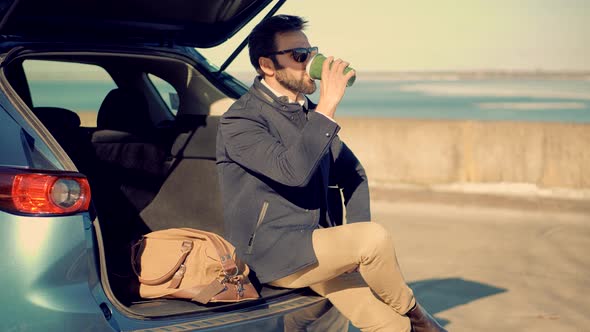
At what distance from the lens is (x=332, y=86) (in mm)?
3053

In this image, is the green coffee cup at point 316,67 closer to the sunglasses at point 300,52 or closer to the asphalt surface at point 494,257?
Result: the sunglasses at point 300,52

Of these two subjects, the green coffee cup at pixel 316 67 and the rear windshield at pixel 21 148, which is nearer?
the rear windshield at pixel 21 148

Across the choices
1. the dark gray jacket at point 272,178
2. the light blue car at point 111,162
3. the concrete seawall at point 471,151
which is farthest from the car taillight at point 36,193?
the concrete seawall at point 471,151

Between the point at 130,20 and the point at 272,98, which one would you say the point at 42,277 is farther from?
the point at 130,20

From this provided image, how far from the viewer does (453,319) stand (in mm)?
4910

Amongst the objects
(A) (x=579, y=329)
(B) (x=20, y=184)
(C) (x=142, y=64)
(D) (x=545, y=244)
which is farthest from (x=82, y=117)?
(D) (x=545, y=244)

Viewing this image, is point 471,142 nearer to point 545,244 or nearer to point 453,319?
point 545,244

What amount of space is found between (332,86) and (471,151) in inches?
Result: 250

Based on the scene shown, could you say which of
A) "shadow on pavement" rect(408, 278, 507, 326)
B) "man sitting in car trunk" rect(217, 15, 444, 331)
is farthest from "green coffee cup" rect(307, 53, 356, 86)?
"shadow on pavement" rect(408, 278, 507, 326)

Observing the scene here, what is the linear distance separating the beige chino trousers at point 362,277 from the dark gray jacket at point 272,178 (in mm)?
81

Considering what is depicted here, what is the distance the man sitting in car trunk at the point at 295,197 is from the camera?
9.99 ft

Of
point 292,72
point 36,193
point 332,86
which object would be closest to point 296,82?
point 292,72

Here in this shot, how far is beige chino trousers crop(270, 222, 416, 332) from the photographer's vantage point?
10.1ft

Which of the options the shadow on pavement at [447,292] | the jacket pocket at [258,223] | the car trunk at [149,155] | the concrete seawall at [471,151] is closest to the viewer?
the jacket pocket at [258,223]
